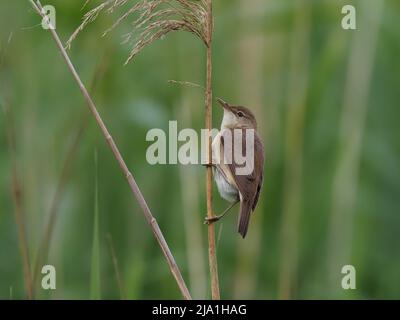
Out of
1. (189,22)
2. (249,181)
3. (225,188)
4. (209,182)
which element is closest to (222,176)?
(225,188)

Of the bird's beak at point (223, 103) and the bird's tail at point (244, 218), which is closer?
the bird's tail at point (244, 218)

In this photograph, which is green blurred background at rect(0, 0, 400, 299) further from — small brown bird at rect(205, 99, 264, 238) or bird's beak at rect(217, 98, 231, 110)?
bird's beak at rect(217, 98, 231, 110)

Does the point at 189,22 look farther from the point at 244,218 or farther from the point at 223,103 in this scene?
the point at 244,218

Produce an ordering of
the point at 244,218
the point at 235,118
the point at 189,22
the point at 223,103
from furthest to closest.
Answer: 1. the point at 235,118
2. the point at 223,103
3. the point at 244,218
4. the point at 189,22

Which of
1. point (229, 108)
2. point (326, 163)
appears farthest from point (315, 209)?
point (229, 108)

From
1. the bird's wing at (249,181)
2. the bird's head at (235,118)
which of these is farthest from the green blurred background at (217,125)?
the bird's wing at (249,181)

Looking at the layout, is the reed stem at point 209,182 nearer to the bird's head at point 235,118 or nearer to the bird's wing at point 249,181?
the bird's wing at point 249,181

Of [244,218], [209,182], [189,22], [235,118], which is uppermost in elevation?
[189,22]
